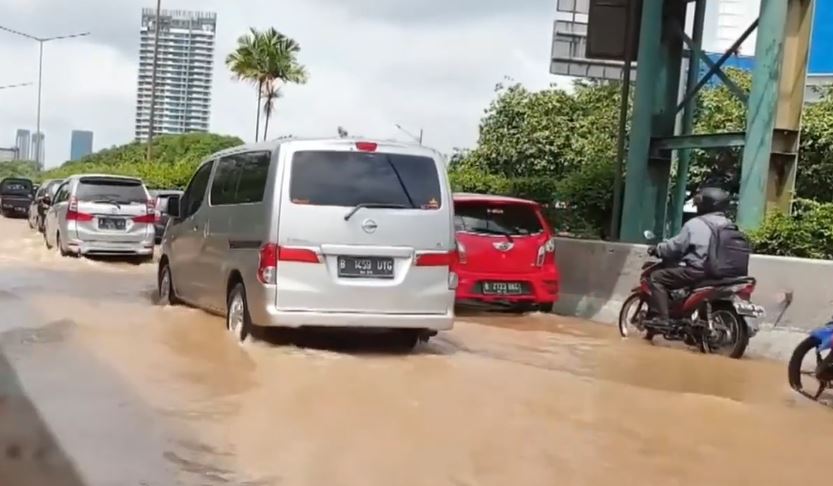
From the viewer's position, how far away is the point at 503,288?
12.6 metres

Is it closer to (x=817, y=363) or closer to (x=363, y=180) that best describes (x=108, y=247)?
(x=363, y=180)

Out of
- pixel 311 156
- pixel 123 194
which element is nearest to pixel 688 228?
pixel 311 156

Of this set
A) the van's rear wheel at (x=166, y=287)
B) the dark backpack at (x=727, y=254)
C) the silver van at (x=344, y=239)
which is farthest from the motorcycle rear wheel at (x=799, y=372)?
the van's rear wheel at (x=166, y=287)

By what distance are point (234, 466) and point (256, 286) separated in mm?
3422

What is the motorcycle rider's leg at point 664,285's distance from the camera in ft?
34.2

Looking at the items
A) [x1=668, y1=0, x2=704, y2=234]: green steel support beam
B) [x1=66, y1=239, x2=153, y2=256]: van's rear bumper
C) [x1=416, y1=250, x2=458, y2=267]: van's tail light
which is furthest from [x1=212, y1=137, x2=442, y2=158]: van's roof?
[x1=66, y1=239, x2=153, y2=256]: van's rear bumper

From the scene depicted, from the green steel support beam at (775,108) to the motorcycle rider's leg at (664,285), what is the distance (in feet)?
7.89

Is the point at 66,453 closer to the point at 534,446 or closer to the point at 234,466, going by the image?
the point at 234,466

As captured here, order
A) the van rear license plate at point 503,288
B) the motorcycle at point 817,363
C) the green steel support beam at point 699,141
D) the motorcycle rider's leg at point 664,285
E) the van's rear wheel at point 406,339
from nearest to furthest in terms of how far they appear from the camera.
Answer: the motorcycle at point 817,363 → the van's rear wheel at point 406,339 → the motorcycle rider's leg at point 664,285 → the van rear license plate at point 503,288 → the green steel support beam at point 699,141

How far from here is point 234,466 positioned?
5520 millimetres

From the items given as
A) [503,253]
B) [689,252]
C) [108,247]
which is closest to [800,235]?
[689,252]

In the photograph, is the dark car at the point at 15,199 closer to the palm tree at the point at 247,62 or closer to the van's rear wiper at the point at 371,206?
the palm tree at the point at 247,62

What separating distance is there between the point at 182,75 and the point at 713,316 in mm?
77347

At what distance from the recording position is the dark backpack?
10000 mm
